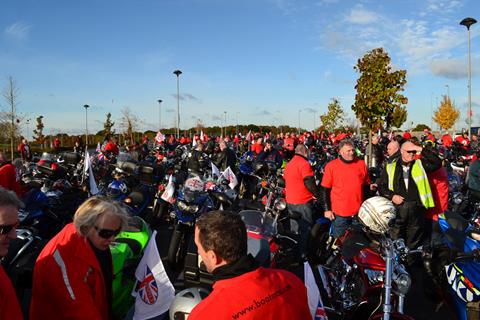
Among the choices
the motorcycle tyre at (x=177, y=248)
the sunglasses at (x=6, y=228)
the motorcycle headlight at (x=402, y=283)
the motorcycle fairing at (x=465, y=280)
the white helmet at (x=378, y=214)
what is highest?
the sunglasses at (x=6, y=228)

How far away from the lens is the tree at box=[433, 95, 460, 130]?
49781mm

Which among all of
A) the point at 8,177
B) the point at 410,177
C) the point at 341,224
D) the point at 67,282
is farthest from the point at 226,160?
the point at 67,282

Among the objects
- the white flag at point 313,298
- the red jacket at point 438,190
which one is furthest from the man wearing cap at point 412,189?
the white flag at point 313,298

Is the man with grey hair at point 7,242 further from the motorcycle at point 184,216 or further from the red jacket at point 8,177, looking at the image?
the red jacket at point 8,177

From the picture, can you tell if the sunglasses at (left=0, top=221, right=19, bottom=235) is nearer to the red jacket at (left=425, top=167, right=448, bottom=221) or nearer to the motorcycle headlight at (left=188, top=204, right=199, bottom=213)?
the motorcycle headlight at (left=188, top=204, right=199, bottom=213)

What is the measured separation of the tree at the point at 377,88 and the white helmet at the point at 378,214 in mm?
10620

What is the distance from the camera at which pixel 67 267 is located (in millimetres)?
2371

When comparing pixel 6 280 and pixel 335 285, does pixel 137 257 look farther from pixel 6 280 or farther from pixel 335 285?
pixel 335 285

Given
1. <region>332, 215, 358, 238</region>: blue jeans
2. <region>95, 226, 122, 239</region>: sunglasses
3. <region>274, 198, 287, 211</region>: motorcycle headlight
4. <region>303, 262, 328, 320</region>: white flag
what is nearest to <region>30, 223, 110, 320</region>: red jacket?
<region>95, 226, 122, 239</region>: sunglasses

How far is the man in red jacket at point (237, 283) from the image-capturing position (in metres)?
1.67

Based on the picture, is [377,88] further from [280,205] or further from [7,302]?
→ [7,302]

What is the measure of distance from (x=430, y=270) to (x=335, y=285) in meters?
1.01

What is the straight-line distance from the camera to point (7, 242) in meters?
2.08

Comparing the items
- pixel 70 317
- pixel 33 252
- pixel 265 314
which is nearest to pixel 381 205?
pixel 265 314
